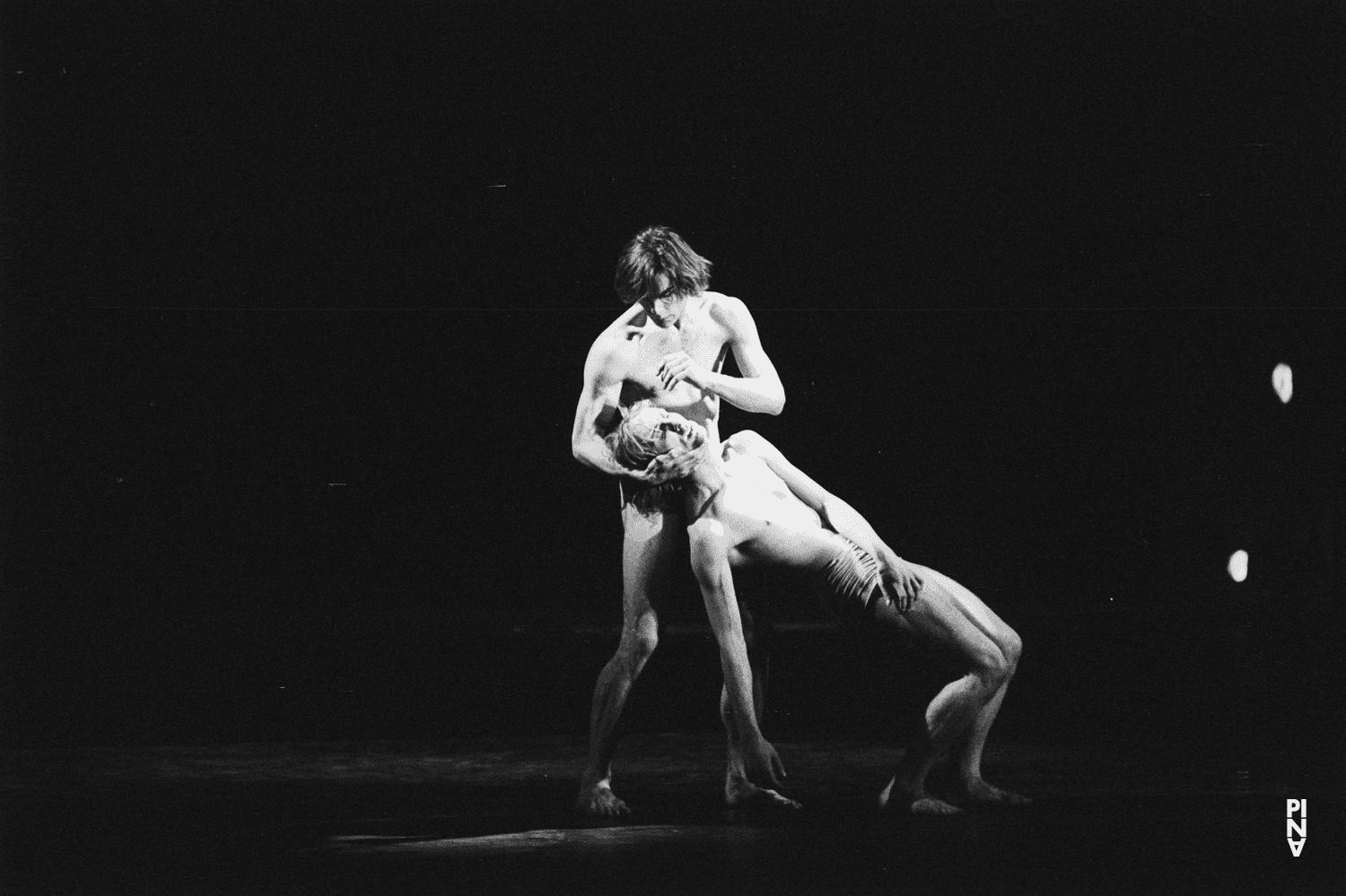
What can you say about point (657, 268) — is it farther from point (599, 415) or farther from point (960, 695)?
point (960, 695)

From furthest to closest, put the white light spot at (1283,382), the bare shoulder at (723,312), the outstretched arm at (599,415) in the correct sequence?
the white light spot at (1283,382), the bare shoulder at (723,312), the outstretched arm at (599,415)

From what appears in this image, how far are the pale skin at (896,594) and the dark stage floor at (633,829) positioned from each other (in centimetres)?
17

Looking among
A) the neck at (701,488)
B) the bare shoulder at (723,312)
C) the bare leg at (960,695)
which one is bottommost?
the bare leg at (960,695)

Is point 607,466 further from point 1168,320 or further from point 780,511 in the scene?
point 1168,320

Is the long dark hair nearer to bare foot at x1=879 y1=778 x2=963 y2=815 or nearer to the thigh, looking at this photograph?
the thigh

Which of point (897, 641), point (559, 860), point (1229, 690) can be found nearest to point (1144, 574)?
point (1229, 690)

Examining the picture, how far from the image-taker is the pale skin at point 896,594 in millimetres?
4473

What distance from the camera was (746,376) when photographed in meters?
4.77

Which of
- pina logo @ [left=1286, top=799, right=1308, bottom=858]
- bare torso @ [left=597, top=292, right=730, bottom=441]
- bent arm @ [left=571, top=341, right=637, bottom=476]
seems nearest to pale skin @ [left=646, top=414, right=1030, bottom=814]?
bare torso @ [left=597, top=292, right=730, bottom=441]

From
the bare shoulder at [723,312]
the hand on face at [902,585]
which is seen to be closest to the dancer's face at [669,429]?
the bare shoulder at [723,312]

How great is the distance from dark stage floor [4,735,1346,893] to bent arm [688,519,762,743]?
308mm

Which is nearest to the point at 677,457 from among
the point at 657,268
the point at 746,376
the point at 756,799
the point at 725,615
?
the point at 746,376

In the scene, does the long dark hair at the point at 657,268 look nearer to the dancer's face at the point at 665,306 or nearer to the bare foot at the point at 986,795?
the dancer's face at the point at 665,306

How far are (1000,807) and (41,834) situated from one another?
9.02 feet
